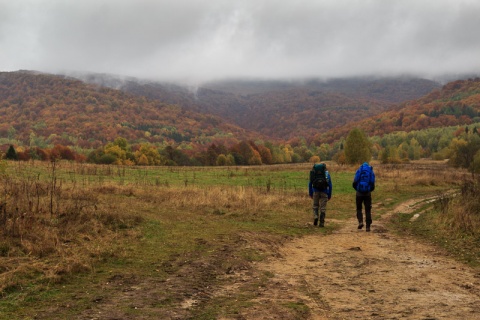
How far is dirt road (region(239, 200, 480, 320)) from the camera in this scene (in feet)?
19.4

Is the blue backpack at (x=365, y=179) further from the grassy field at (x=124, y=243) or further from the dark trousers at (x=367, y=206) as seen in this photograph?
the grassy field at (x=124, y=243)

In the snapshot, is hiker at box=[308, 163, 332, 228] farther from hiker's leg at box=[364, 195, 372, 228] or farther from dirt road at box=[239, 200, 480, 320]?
dirt road at box=[239, 200, 480, 320]

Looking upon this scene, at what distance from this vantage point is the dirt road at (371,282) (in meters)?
5.91

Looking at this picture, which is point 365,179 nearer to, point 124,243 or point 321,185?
point 321,185

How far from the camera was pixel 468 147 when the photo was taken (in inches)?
2625

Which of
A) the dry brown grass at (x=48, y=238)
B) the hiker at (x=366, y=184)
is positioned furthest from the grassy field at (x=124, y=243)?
the hiker at (x=366, y=184)

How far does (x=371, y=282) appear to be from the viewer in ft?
24.7

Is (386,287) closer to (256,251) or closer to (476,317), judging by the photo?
(476,317)

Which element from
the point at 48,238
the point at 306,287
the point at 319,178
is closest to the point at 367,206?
the point at 319,178

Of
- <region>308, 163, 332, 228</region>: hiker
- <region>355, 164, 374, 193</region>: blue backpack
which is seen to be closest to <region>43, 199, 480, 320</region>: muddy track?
<region>355, 164, 374, 193</region>: blue backpack

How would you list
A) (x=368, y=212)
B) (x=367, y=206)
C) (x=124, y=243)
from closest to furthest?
(x=124, y=243) < (x=368, y=212) < (x=367, y=206)

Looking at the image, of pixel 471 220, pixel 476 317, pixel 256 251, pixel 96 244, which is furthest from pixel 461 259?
pixel 96 244

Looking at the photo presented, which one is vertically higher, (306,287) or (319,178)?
(319,178)

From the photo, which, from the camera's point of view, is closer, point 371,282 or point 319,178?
point 371,282
